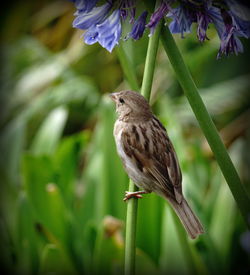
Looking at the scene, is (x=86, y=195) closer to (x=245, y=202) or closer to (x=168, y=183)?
(x=168, y=183)

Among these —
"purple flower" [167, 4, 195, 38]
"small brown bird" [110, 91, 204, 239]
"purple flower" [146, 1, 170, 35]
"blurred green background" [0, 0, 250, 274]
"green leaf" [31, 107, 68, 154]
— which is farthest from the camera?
"green leaf" [31, 107, 68, 154]

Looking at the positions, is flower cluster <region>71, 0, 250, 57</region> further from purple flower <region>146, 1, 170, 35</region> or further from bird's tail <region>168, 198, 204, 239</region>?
bird's tail <region>168, 198, 204, 239</region>

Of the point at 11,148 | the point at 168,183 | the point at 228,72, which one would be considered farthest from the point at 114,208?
the point at 228,72

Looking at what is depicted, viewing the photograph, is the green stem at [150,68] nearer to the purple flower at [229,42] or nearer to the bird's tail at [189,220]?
the purple flower at [229,42]

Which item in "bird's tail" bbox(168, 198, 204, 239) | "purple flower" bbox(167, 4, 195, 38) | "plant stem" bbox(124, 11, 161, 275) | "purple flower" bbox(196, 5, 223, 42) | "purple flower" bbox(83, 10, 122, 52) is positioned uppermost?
"purple flower" bbox(83, 10, 122, 52)

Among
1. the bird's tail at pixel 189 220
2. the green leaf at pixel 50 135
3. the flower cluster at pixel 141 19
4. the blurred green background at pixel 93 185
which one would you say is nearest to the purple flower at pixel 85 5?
the flower cluster at pixel 141 19

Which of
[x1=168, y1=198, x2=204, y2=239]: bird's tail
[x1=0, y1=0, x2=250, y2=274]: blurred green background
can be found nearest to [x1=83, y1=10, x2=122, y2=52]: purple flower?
[x1=168, y1=198, x2=204, y2=239]: bird's tail
